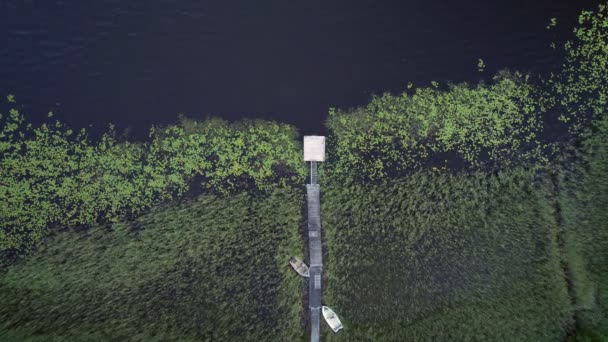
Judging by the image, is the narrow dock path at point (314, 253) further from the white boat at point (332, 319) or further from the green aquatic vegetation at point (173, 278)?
the green aquatic vegetation at point (173, 278)

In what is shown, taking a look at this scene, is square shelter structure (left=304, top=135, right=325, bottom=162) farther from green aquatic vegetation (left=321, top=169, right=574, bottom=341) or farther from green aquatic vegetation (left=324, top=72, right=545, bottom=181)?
green aquatic vegetation (left=321, top=169, right=574, bottom=341)

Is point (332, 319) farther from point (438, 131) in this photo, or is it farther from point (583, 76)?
point (583, 76)

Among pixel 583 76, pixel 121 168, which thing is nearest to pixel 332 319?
pixel 121 168

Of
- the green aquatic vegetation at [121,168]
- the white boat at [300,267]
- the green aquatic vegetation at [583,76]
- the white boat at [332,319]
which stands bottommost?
the white boat at [332,319]

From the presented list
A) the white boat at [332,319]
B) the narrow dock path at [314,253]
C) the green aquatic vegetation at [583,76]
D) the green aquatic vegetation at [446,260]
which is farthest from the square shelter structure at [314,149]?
the green aquatic vegetation at [583,76]

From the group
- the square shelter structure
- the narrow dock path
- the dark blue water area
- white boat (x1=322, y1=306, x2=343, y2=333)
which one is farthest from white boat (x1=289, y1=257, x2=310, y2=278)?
the dark blue water area

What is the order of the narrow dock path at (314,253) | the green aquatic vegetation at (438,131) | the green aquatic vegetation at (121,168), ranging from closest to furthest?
1. the narrow dock path at (314,253)
2. the green aquatic vegetation at (121,168)
3. the green aquatic vegetation at (438,131)
